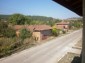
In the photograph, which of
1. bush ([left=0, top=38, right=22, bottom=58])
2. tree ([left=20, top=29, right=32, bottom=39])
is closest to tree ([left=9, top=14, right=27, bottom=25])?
tree ([left=20, top=29, right=32, bottom=39])

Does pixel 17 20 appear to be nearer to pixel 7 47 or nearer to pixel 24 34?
pixel 24 34

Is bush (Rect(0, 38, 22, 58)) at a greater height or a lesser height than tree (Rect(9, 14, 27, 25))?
lesser

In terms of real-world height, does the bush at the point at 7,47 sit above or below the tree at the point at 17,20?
below

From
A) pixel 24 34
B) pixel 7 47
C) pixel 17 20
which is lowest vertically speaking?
pixel 7 47

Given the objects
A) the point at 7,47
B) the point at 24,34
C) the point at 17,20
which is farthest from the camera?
the point at 17,20

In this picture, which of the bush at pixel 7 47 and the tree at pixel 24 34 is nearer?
the bush at pixel 7 47

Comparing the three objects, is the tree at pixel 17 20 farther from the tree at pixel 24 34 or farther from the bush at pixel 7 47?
the bush at pixel 7 47

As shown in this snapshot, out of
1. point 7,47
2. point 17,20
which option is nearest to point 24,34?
point 7,47

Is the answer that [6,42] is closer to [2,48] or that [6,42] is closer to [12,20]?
[2,48]

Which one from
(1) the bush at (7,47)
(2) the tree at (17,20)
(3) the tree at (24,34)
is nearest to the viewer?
(1) the bush at (7,47)

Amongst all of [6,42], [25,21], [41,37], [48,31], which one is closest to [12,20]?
[25,21]

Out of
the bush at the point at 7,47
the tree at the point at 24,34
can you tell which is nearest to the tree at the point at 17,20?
the tree at the point at 24,34

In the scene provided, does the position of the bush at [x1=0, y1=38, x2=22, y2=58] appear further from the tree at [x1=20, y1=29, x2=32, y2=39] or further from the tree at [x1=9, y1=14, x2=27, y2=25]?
the tree at [x1=9, y1=14, x2=27, y2=25]

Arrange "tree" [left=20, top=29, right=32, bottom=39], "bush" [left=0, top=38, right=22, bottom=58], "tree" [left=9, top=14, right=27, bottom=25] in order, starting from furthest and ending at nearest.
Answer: "tree" [left=9, top=14, right=27, bottom=25] < "tree" [left=20, top=29, right=32, bottom=39] < "bush" [left=0, top=38, right=22, bottom=58]
